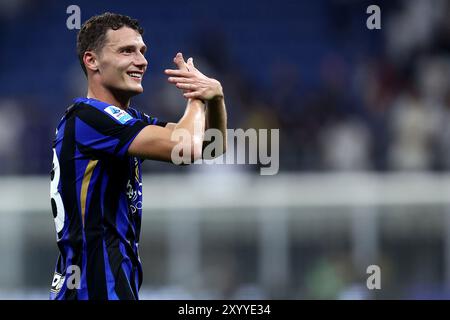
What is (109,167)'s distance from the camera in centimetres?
468

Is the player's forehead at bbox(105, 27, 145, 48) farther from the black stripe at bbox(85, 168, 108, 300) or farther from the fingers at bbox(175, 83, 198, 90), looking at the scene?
the black stripe at bbox(85, 168, 108, 300)

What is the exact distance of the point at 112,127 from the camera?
460 cm

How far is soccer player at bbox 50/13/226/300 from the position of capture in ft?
15.0

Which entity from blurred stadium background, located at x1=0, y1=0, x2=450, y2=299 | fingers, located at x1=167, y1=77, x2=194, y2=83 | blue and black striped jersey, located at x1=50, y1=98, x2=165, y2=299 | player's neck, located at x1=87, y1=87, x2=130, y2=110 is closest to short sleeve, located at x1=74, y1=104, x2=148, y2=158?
blue and black striped jersey, located at x1=50, y1=98, x2=165, y2=299

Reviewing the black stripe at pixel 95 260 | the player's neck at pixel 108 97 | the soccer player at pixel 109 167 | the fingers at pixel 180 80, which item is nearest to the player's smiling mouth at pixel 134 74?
the soccer player at pixel 109 167

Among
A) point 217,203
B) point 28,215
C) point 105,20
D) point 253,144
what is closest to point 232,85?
point 253,144

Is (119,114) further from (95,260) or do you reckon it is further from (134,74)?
(95,260)

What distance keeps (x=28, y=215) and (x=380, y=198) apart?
13.9 feet

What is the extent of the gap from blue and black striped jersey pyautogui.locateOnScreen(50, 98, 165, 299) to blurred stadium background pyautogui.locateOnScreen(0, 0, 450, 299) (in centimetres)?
583

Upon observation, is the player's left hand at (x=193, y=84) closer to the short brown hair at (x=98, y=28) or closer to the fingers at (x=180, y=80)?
the fingers at (x=180, y=80)

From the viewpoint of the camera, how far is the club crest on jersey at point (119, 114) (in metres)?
4.64

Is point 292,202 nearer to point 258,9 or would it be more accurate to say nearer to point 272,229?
point 272,229

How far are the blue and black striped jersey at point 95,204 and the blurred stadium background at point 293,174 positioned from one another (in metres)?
5.83

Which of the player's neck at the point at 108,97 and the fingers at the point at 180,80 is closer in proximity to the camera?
the fingers at the point at 180,80
